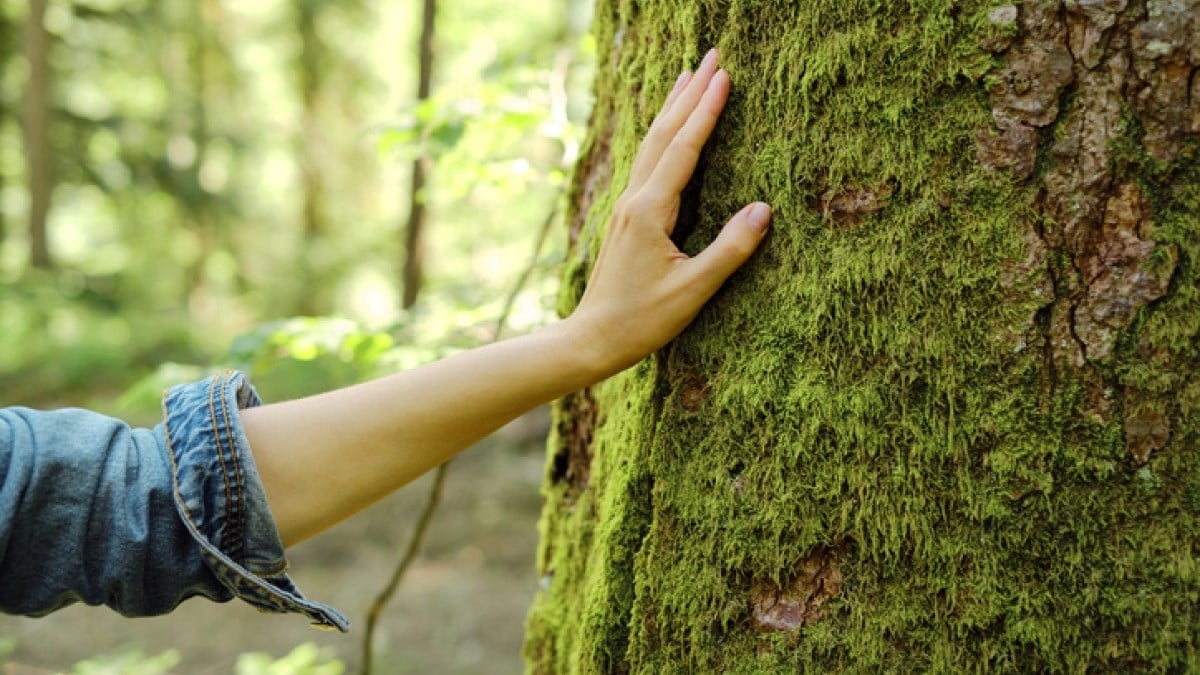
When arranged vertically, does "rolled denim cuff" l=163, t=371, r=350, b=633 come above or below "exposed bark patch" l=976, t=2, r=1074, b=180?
below

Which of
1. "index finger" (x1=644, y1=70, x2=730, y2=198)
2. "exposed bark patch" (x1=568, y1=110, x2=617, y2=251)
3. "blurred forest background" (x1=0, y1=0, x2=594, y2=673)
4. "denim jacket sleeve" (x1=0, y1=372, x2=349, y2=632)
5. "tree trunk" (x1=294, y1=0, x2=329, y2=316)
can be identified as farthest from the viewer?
"tree trunk" (x1=294, y1=0, x2=329, y2=316)

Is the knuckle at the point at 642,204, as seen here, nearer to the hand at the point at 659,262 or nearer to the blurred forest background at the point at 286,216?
the hand at the point at 659,262

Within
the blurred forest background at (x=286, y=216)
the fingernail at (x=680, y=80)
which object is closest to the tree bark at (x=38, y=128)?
the blurred forest background at (x=286, y=216)

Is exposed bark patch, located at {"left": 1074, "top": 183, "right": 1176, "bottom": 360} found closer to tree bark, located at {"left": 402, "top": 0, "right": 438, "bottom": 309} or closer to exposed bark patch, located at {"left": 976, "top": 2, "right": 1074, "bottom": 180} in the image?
exposed bark patch, located at {"left": 976, "top": 2, "right": 1074, "bottom": 180}

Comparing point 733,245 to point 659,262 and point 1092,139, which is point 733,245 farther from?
point 1092,139

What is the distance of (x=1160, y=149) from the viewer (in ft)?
3.26

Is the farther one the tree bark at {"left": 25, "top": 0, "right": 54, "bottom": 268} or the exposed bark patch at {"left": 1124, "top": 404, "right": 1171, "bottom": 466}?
the tree bark at {"left": 25, "top": 0, "right": 54, "bottom": 268}

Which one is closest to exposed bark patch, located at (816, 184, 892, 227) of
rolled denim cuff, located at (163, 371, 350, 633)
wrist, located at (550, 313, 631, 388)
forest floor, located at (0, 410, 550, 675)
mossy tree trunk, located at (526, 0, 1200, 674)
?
mossy tree trunk, located at (526, 0, 1200, 674)

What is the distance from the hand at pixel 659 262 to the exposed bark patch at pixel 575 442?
478 mm

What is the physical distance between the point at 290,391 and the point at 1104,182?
32.3ft

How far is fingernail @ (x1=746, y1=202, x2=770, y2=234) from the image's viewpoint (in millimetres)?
1231

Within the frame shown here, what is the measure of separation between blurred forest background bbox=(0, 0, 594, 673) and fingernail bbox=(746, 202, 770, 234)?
1.33 meters

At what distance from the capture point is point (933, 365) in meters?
1.11

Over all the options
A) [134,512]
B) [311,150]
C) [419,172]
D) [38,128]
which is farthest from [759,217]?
[311,150]
